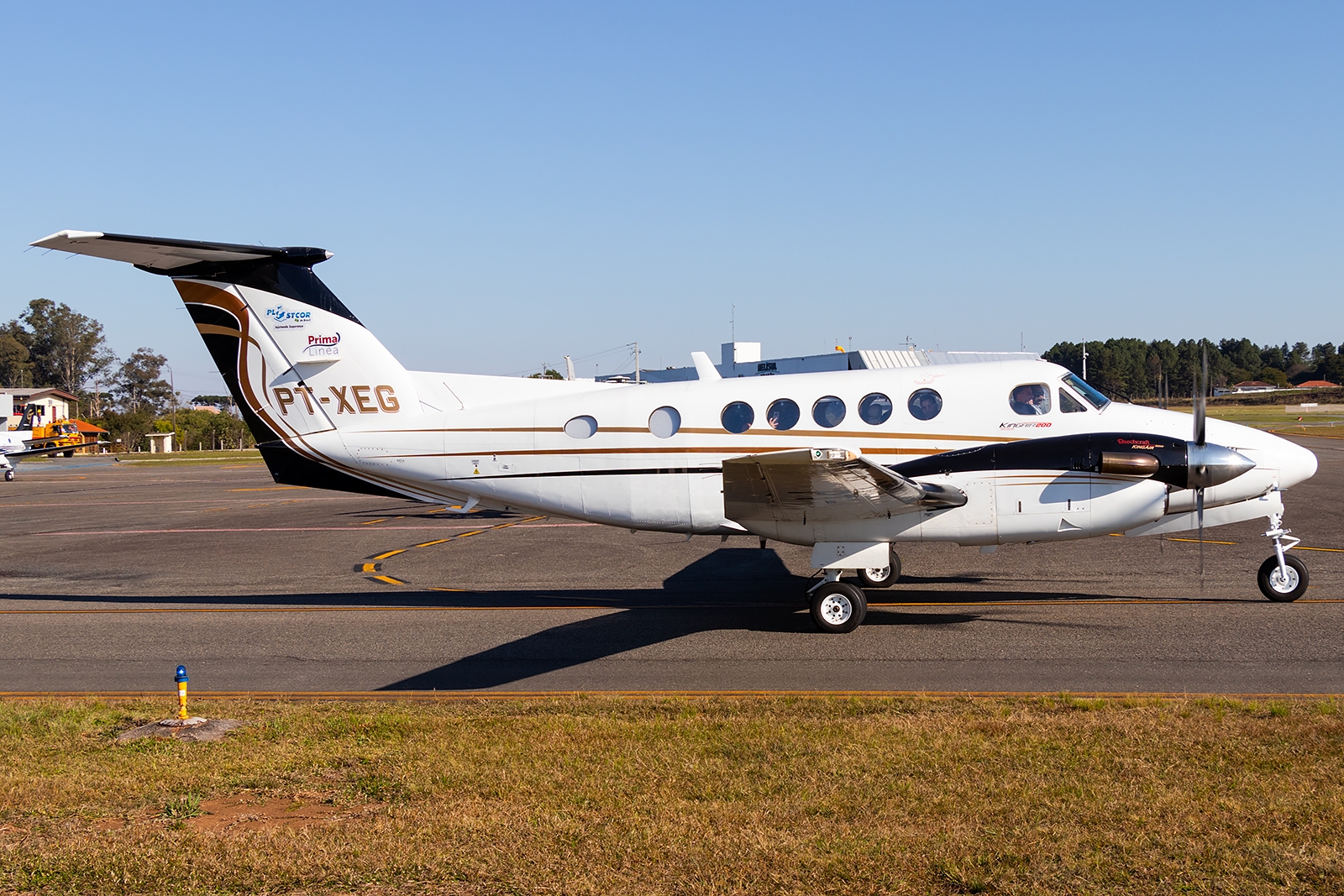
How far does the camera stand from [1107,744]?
24.8ft

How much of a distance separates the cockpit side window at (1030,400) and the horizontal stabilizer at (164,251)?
9661mm

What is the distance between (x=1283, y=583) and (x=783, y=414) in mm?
6978

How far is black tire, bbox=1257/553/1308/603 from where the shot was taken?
42.9ft

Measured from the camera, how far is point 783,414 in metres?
13.4

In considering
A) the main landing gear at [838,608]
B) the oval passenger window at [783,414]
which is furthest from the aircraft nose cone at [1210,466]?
the oval passenger window at [783,414]

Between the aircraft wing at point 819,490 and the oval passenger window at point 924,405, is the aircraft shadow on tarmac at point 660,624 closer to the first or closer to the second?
the aircraft wing at point 819,490

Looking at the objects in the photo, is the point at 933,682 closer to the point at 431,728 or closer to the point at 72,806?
the point at 431,728

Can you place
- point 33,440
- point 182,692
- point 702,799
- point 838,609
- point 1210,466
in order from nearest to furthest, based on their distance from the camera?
1. point 702,799
2. point 182,692
3. point 1210,466
4. point 838,609
5. point 33,440

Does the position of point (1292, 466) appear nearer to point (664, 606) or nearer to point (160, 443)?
point (664, 606)

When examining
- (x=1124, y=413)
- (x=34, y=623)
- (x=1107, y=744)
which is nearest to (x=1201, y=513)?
(x=1124, y=413)

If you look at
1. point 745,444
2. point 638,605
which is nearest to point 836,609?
point 745,444

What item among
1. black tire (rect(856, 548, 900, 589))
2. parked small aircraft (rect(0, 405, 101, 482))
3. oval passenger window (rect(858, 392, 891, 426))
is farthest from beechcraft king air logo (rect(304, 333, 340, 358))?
parked small aircraft (rect(0, 405, 101, 482))

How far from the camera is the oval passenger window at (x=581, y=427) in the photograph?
14.0 m

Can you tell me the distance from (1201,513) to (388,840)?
10809mm
